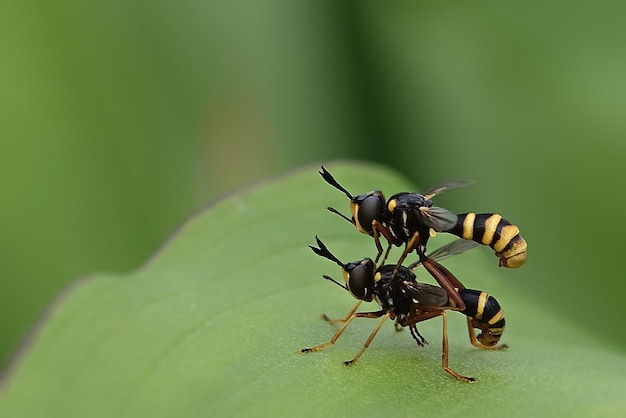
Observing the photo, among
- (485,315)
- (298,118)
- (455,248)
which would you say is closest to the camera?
(485,315)

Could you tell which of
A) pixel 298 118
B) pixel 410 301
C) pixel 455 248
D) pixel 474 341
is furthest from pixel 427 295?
A: pixel 298 118

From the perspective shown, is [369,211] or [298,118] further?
[298,118]

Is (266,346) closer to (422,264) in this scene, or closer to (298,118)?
(422,264)

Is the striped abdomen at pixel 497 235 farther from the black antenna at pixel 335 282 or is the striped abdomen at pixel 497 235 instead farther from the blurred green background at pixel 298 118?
the blurred green background at pixel 298 118

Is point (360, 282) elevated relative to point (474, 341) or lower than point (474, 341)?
elevated

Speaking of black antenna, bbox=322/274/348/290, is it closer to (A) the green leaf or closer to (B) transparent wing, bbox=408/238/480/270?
(A) the green leaf

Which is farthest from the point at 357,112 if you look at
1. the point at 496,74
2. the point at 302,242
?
the point at 302,242

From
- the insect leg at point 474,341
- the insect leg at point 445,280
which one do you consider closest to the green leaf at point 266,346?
the insect leg at point 474,341
